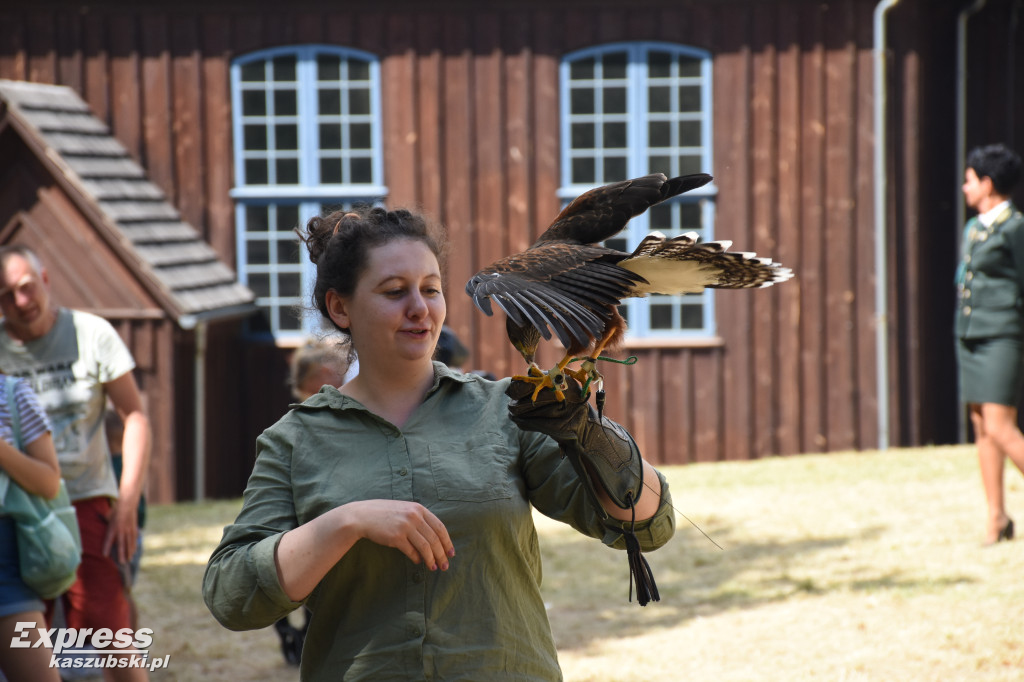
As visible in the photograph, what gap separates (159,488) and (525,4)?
546 centimetres

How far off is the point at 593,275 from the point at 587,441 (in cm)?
35

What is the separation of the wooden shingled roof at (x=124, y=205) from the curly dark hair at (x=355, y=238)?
23.0 feet

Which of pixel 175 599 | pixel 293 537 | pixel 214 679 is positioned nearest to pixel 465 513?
pixel 293 537

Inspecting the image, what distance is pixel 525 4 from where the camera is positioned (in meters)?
10.0

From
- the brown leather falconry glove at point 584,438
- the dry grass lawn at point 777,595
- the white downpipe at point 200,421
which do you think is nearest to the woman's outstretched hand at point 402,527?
the brown leather falconry glove at point 584,438

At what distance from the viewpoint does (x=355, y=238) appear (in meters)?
2.29

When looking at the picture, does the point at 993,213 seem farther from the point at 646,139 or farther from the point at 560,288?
the point at 560,288

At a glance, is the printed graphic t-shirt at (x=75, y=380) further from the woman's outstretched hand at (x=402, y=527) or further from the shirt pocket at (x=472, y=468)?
the woman's outstretched hand at (x=402, y=527)

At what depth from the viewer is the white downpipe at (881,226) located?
9.89 m

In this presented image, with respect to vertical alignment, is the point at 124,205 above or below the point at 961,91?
below

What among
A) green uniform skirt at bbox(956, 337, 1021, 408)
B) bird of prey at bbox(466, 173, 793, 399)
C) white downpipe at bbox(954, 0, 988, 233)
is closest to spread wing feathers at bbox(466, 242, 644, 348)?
bird of prey at bbox(466, 173, 793, 399)

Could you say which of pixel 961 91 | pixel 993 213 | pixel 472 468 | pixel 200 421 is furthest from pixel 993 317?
pixel 200 421

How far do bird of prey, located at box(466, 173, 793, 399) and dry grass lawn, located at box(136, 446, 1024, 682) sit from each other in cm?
289

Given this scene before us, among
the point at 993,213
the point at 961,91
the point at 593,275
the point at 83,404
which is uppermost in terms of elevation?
the point at 961,91
